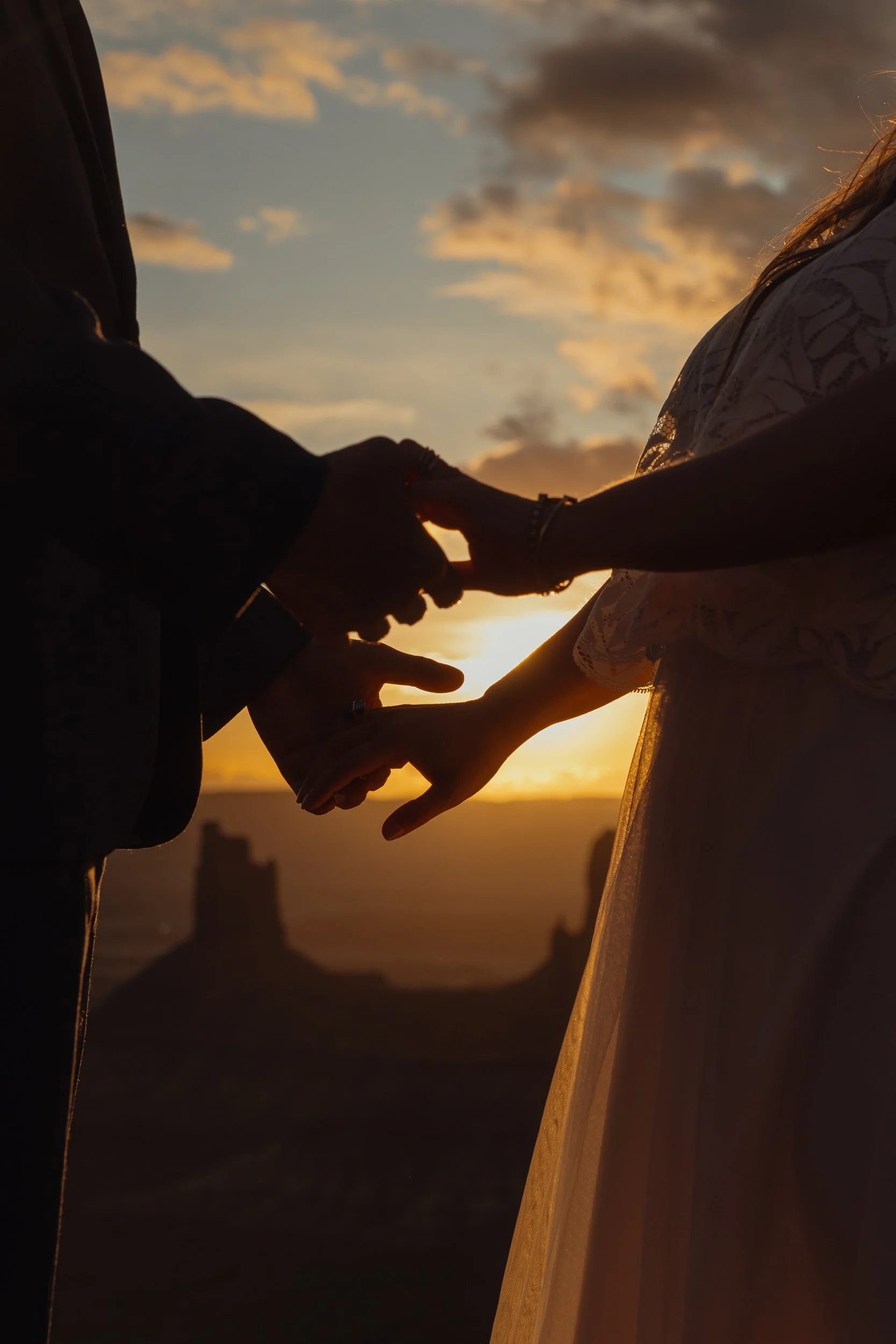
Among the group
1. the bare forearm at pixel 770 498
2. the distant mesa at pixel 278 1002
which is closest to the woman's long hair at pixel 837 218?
the bare forearm at pixel 770 498

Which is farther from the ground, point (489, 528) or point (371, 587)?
point (489, 528)

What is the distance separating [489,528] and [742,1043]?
0.82 m

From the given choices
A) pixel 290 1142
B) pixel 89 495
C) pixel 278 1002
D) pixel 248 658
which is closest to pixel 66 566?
pixel 89 495

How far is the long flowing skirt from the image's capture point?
4.81ft

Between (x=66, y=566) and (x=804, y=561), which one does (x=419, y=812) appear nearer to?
(x=804, y=561)

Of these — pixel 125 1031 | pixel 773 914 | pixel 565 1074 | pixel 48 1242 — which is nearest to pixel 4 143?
pixel 48 1242

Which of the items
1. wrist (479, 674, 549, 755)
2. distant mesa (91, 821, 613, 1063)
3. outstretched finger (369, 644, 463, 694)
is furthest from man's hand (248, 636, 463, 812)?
distant mesa (91, 821, 613, 1063)

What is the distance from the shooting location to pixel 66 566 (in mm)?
1333

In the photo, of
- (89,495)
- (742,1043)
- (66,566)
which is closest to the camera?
(89,495)

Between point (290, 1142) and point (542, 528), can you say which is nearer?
point (542, 528)

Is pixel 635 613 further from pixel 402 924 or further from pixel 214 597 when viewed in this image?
pixel 402 924

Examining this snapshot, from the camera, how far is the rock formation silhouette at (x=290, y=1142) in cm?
5669

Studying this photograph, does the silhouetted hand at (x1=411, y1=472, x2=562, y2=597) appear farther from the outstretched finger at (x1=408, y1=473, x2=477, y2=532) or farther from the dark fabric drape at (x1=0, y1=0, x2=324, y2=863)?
the dark fabric drape at (x1=0, y1=0, x2=324, y2=863)

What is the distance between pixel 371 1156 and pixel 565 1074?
6979cm
